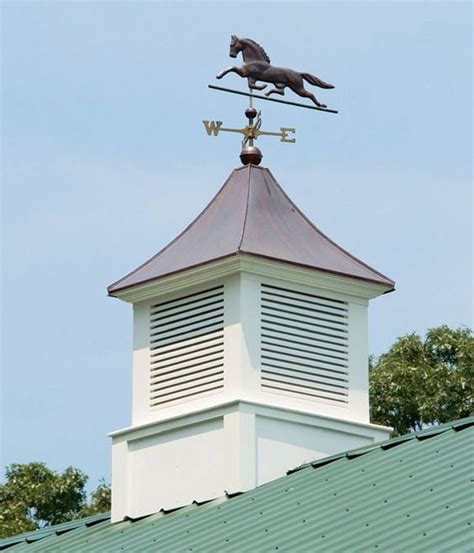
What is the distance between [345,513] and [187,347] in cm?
532

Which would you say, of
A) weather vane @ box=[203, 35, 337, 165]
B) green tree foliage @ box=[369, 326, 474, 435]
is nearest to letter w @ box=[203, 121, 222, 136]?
weather vane @ box=[203, 35, 337, 165]

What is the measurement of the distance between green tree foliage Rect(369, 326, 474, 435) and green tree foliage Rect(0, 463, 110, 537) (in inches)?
250

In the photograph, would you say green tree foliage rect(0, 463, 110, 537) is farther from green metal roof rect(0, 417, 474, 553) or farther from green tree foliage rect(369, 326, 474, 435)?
green metal roof rect(0, 417, 474, 553)

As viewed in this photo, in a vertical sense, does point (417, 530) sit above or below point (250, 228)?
below

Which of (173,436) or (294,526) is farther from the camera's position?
(173,436)

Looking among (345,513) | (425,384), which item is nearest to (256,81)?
(345,513)

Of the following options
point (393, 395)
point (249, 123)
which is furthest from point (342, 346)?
point (393, 395)

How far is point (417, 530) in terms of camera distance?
20.0 m

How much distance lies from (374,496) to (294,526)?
0.89 m

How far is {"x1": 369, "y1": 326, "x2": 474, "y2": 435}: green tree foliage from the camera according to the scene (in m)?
44.9

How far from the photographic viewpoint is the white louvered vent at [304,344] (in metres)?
26.2

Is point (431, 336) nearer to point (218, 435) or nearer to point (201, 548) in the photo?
point (218, 435)

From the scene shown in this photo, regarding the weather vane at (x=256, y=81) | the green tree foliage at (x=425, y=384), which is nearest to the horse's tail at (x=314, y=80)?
the weather vane at (x=256, y=81)

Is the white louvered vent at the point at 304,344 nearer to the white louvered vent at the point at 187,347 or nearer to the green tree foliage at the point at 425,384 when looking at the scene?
the white louvered vent at the point at 187,347
